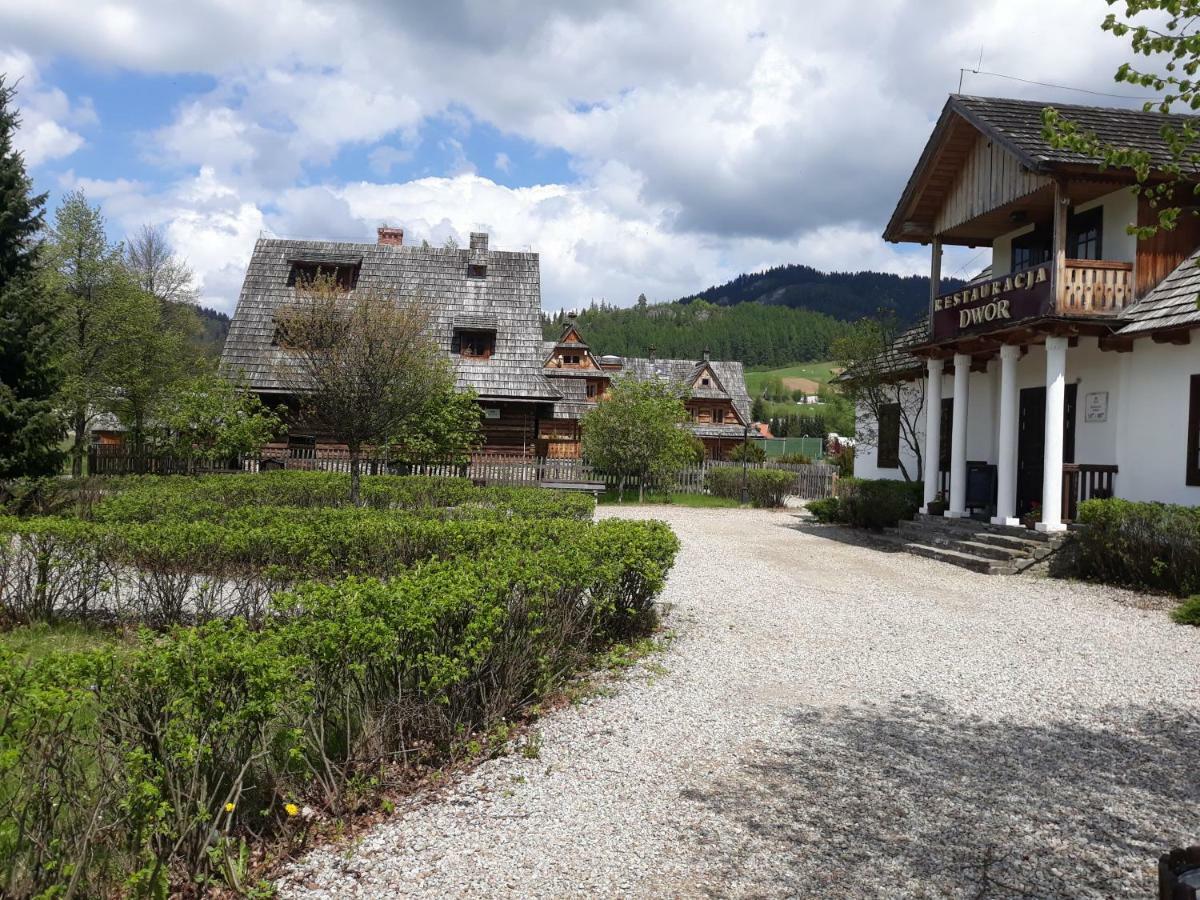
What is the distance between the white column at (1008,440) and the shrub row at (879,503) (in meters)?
2.76

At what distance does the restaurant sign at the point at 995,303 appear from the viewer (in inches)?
536

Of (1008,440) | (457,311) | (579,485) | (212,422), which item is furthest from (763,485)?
(212,422)

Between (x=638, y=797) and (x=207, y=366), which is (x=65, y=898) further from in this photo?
(x=207, y=366)

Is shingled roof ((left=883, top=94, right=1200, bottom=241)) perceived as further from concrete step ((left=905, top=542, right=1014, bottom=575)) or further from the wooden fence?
the wooden fence

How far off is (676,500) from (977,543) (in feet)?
47.6

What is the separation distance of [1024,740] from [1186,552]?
710 centimetres

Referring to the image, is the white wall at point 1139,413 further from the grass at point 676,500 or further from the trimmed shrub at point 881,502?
the grass at point 676,500

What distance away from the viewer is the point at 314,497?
15406 mm

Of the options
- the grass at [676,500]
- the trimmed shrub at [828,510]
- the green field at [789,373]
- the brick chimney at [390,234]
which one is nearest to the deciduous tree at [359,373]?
the trimmed shrub at [828,510]

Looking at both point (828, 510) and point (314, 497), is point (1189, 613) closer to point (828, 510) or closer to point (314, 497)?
point (828, 510)

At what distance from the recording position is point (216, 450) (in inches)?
941

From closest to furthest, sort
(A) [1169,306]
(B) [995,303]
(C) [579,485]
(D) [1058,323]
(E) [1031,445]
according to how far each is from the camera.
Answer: (A) [1169,306] < (D) [1058,323] < (B) [995,303] < (E) [1031,445] < (C) [579,485]

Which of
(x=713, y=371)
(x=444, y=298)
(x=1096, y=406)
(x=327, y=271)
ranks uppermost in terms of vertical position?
(x=327, y=271)

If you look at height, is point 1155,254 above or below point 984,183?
below
